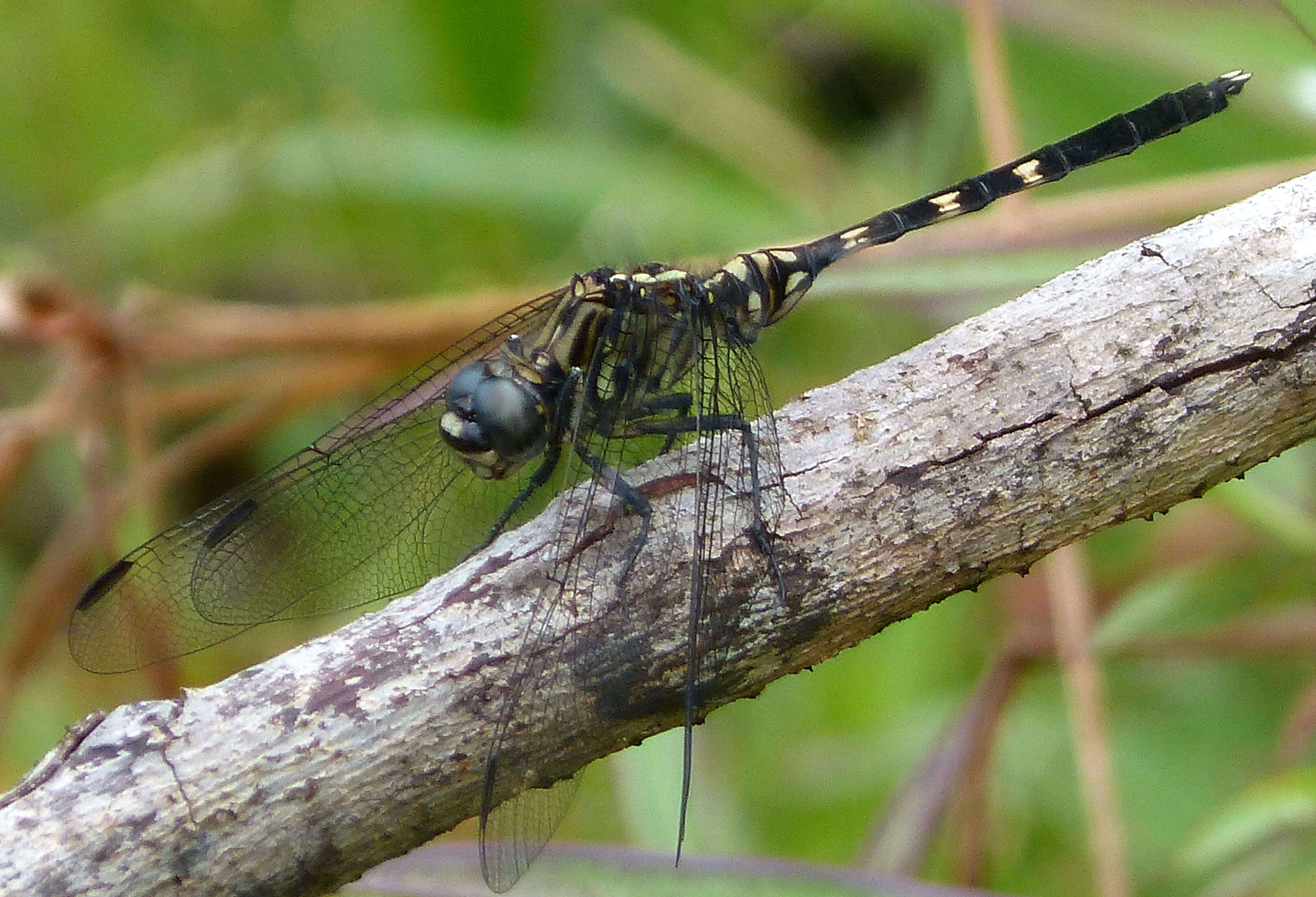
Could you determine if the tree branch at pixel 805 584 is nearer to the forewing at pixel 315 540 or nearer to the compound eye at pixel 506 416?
the compound eye at pixel 506 416

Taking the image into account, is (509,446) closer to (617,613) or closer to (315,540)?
(315,540)

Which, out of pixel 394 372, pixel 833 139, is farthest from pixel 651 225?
pixel 833 139

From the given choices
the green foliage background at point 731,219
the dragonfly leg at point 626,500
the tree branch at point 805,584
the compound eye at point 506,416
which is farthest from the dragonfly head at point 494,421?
the tree branch at point 805,584

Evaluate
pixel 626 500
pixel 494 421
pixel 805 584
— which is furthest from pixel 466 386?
pixel 805 584

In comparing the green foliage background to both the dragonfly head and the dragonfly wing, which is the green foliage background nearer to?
the dragonfly head

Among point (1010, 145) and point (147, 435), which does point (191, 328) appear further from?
point (1010, 145)

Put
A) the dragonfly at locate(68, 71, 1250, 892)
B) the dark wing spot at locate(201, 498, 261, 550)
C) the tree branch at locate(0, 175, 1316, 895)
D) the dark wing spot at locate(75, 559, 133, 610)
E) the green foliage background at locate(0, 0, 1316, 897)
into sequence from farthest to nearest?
1. the green foliage background at locate(0, 0, 1316, 897)
2. the dark wing spot at locate(201, 498, 261, 550)
3. the dark wing spot at locate(75, 559, 133, 610)
4. the dragonfly at locate(68, 71, 1250, 892)
5. the tree branch at locate(0, 175, 1316, 895)

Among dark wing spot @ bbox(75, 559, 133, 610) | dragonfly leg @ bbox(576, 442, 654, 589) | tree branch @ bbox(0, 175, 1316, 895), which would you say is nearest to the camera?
tree branch @ bbox(0, 175, 1316, 895)

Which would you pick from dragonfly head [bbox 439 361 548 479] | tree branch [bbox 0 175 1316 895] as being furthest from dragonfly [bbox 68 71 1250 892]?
tree branch [bbox 0 175 1316 895]
